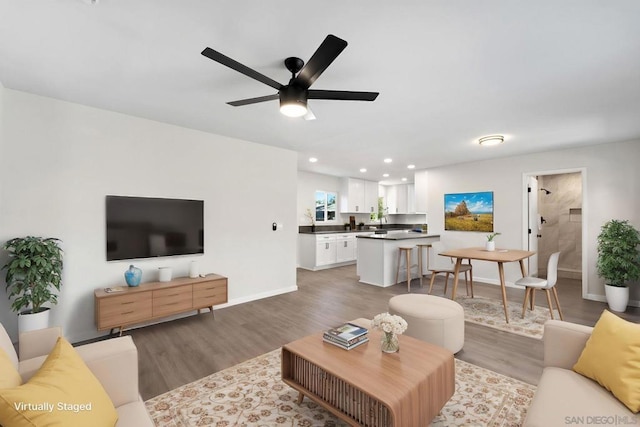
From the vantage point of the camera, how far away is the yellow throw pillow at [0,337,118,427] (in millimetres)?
942

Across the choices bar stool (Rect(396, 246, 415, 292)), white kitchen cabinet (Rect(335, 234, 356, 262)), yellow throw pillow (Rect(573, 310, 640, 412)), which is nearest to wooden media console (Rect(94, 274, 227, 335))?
bar stool (Rect(396, 246, 415, 292))

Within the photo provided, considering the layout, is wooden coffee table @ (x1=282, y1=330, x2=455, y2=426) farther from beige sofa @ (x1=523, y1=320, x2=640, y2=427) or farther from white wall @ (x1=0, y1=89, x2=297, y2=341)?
white wall @ (x1=0, y1=89, x2=297, y2=341)

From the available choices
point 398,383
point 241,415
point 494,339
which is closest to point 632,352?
point 398,383

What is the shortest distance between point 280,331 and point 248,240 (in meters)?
1.68

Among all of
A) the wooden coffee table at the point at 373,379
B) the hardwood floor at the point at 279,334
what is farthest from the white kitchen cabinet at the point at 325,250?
the wooden coffee table at the point at 373,379

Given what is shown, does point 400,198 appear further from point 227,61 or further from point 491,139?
point 227,61

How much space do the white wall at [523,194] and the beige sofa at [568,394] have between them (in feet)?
13.3

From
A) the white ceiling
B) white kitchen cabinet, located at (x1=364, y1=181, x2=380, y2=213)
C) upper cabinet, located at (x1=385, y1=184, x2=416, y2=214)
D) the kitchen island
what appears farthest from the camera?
upper cabinet, located at (x1=385, y1=184, x2=416, y2=214)

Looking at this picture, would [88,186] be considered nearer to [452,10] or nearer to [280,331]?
[280,331]

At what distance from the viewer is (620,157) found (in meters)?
4.43

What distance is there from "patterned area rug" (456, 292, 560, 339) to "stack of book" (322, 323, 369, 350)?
7.27 feet

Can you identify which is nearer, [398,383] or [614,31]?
[398,383]

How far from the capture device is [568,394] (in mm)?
1412

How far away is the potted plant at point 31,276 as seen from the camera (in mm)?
2584
